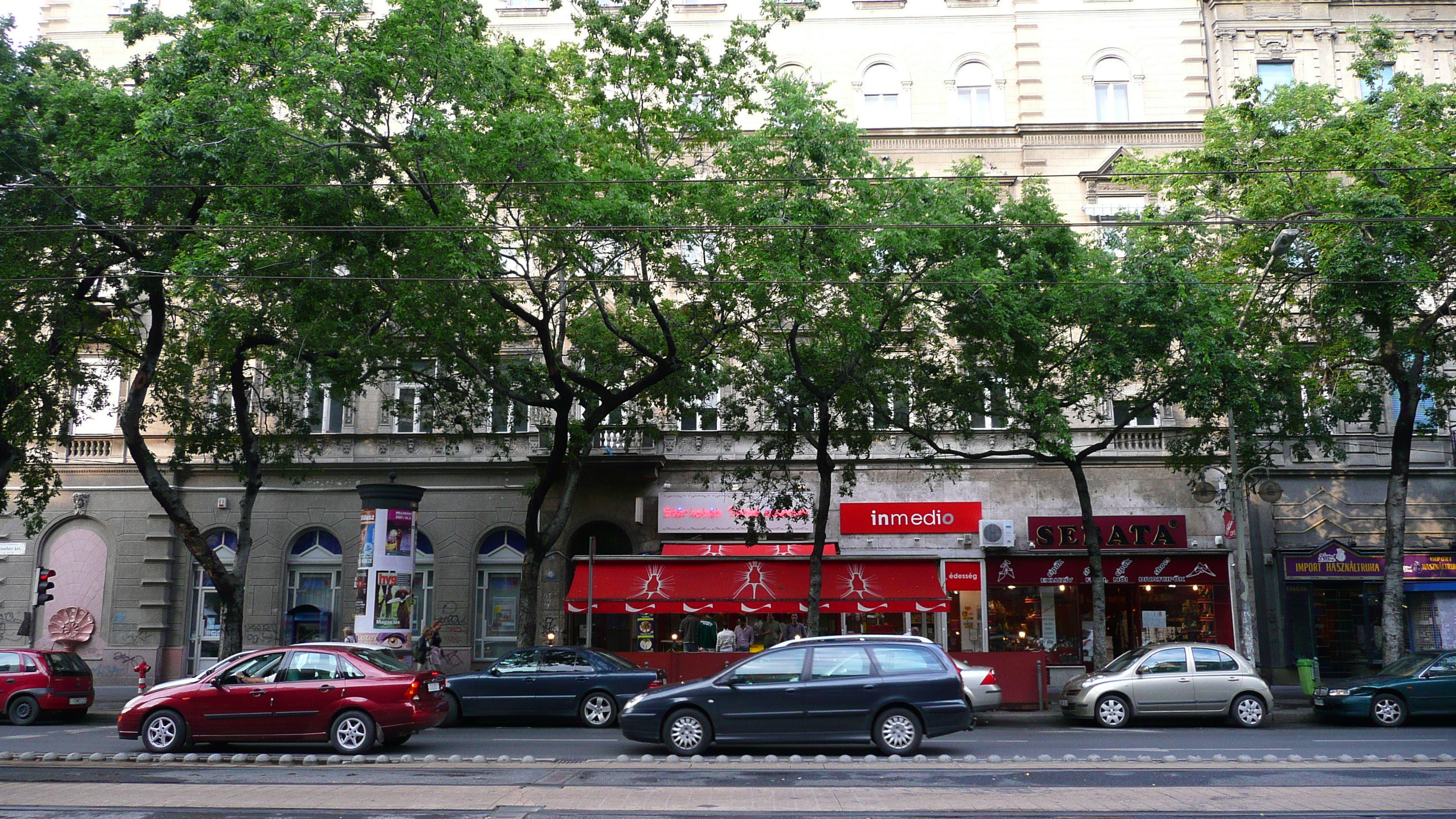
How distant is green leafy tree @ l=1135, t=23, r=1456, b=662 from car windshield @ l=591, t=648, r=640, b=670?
13.3 meters

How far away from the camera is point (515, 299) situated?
20.3 metres

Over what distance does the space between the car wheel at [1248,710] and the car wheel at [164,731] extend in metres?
16.3

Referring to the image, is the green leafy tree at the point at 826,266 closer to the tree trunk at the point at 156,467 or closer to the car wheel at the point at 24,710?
the tree trunk at the point at 156,467

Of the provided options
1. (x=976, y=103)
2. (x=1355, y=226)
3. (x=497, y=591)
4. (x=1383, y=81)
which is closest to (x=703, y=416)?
(x=497, y=591)

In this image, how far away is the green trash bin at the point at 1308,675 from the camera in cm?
1984

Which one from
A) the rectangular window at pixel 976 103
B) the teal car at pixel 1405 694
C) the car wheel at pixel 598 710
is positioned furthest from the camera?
the rectangular window at pixel 976 103

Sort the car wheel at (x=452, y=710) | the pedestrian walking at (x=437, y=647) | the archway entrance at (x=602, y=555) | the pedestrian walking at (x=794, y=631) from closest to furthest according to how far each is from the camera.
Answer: the car wheel at (x=452, y=710) < the pedestrian walking at (x=437, y=647) < the pedestrian walking at (x=794, y=631) < the archway entrance at (x=602, y=555)

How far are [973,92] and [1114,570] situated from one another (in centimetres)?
1371

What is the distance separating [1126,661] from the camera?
56.7 feet

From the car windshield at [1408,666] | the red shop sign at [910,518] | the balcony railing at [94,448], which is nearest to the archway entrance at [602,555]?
the red shop sign at [910,518]

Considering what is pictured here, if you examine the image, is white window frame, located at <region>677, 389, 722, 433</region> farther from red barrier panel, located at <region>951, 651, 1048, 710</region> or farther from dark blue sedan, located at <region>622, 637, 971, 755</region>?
dark blue sedan, located at <region>622, 637, 971, 755</region>

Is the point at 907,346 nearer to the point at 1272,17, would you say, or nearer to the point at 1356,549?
the point at 1356,549

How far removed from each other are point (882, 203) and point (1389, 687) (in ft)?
38.8

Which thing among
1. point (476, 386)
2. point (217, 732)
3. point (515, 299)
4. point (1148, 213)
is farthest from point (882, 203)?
point (217, 732)
